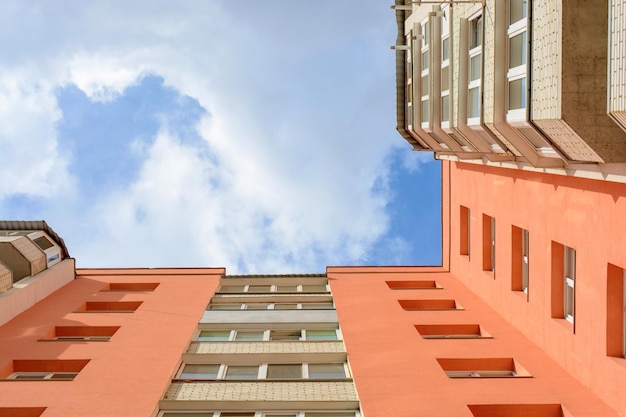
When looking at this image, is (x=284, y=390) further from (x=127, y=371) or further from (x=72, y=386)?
(x=72, y=386)

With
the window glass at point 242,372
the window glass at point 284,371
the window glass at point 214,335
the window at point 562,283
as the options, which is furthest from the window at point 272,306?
the window at point 562,283

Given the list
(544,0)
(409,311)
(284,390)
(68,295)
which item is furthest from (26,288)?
(544,0)

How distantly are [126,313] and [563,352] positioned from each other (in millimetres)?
15382

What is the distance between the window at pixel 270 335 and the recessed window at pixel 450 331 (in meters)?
3.17

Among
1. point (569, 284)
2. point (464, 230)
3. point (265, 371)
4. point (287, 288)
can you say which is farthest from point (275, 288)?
point (569, 284)

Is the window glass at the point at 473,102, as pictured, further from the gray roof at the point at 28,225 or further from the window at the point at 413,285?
the gray roof at the point at 28,225

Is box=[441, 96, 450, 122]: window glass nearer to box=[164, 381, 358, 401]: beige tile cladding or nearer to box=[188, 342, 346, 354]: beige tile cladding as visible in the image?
box=[188, 342, 346, 354]: beige tile cladding

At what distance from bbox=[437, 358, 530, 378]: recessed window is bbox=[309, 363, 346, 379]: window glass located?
302 centimetres

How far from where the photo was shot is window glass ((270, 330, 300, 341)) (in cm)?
2219

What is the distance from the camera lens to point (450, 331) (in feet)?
72.6

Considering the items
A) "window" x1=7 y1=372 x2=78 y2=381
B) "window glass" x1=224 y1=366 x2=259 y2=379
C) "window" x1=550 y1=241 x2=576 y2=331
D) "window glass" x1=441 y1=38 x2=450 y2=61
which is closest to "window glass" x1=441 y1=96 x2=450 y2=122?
"window glass" x1=441 y1=38 x2=450 y2=61

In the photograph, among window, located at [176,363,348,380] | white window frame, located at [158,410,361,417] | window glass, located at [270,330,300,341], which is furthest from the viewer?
window glass, located at [270,330,300,341]

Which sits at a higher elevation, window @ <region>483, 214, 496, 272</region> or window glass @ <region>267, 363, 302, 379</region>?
window @ <region>483, 214, 496, 272</region>

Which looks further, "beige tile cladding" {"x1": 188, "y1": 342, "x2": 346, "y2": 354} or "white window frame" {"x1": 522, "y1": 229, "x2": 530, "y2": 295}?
"white window frame" {"x1": 522, "y1": 229, "x2": 530, "y2": 295}
